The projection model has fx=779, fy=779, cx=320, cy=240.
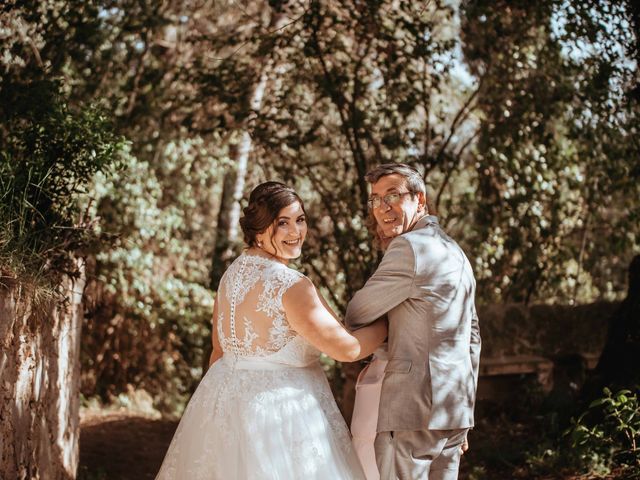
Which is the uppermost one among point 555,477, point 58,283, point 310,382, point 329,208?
point 329,208

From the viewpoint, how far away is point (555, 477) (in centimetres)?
520

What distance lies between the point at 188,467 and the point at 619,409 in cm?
287

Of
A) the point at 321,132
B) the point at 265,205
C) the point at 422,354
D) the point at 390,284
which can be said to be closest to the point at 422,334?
the point at 422,354

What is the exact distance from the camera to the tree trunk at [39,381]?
12.9 feet

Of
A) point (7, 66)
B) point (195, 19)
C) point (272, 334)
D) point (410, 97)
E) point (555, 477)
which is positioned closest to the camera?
point (272, 334)

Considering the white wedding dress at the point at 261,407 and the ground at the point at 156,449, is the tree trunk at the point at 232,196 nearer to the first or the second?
the ground at the point at 156,449

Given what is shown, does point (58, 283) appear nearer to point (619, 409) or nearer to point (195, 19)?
point (619, 409)

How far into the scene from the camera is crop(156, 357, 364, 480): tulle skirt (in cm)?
325

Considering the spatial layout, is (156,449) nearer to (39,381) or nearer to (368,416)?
(39,381)

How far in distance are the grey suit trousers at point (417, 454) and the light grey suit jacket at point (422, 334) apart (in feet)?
0.20

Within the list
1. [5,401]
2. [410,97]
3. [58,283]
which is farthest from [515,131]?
[5,401]

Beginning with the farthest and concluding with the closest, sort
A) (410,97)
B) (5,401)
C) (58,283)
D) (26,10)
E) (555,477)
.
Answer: (410,97)
(26,10)
(555,477)
(58,283)
(5,401)

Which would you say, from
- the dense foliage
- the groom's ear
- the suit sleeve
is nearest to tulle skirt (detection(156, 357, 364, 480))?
the suit sleeve

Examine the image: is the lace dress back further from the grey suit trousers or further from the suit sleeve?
the grey suit trousers
